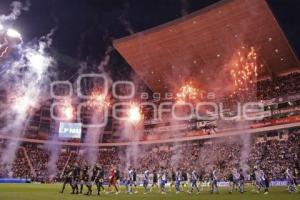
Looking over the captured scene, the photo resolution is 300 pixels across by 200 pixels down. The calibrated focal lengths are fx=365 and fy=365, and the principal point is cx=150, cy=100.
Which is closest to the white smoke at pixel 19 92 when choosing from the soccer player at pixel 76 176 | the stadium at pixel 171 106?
the stadium at pixel 171 106

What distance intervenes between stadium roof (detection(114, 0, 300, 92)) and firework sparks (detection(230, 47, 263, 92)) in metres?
1.23

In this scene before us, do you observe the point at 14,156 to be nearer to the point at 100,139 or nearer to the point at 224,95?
the point at 100,139

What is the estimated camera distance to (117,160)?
258ft

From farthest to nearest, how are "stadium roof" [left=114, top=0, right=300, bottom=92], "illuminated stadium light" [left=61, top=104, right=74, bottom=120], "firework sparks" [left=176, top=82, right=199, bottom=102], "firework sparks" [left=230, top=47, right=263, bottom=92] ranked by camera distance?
1. "illuminated stadium light" [left=61, top=104, right=74, bottom=120]
2. "firework sparks" [left=176, top=82, right=199, bottom=102]
3. "firework sparks" [left=230, top=47, right=263, bottom=92]
4. "stadium roof" [left=114, top=0, right=300, bottom=92]

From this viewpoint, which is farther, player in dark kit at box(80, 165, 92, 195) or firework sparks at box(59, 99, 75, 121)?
firework sparks at box(59, 99, 75, 121)

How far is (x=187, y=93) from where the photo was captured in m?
71.6

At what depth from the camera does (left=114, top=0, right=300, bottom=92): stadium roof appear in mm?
53625

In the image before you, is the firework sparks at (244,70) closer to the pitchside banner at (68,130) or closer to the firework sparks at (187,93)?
the firework sparks at (187,93)

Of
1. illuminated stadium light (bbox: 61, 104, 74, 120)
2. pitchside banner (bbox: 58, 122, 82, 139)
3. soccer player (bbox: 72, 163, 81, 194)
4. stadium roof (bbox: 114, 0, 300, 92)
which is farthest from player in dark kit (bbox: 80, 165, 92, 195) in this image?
illuminated stadium light (bbox: 61, 104, 74, 120)

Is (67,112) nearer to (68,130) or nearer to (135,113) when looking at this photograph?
(68,130)

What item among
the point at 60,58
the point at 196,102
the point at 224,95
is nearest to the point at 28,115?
the point at 60,58

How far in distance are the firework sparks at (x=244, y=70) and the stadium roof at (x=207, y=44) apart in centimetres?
123

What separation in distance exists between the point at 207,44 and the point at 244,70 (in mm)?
7683

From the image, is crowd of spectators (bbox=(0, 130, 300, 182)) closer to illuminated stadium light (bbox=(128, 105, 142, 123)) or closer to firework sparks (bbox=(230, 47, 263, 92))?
illuminated stadium light (bbox=(128, 105, 142, 123))
